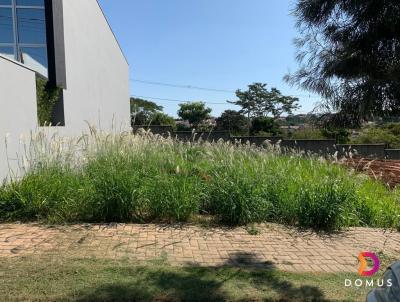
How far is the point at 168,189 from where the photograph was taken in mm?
7004

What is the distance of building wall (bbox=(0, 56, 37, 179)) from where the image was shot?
752 centimetres

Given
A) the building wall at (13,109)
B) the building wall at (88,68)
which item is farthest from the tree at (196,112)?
the building wall at (13,109)

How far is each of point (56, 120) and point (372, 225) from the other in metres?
8.85

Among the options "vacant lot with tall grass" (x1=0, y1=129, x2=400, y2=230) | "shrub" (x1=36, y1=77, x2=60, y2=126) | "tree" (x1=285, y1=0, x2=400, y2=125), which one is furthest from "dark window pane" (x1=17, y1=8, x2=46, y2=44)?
"tree" (x1=285, y1=0, x2=400, y2=125)

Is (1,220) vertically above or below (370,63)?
below

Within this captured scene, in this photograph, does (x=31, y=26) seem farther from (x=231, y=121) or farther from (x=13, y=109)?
(x=231, y=121)

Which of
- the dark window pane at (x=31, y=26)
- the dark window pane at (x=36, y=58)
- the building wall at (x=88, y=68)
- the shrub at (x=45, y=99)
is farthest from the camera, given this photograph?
the dark window pane at (x=31, y=26)

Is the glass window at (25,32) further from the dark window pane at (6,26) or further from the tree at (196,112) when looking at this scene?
the tree at (196,112)

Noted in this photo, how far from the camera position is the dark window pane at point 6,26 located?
14094 mm

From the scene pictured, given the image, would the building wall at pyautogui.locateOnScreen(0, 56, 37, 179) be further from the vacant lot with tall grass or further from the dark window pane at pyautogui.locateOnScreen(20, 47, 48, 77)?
the dark window pane at pyautogui.locateOnScreen(20, 47, 48, 77)

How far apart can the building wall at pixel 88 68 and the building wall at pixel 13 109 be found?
1778 millimetres

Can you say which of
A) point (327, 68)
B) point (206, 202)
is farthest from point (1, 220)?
point (327, 68)

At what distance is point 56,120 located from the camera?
12164 millimetres

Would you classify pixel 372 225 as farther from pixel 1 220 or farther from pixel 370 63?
pixel 1 220
